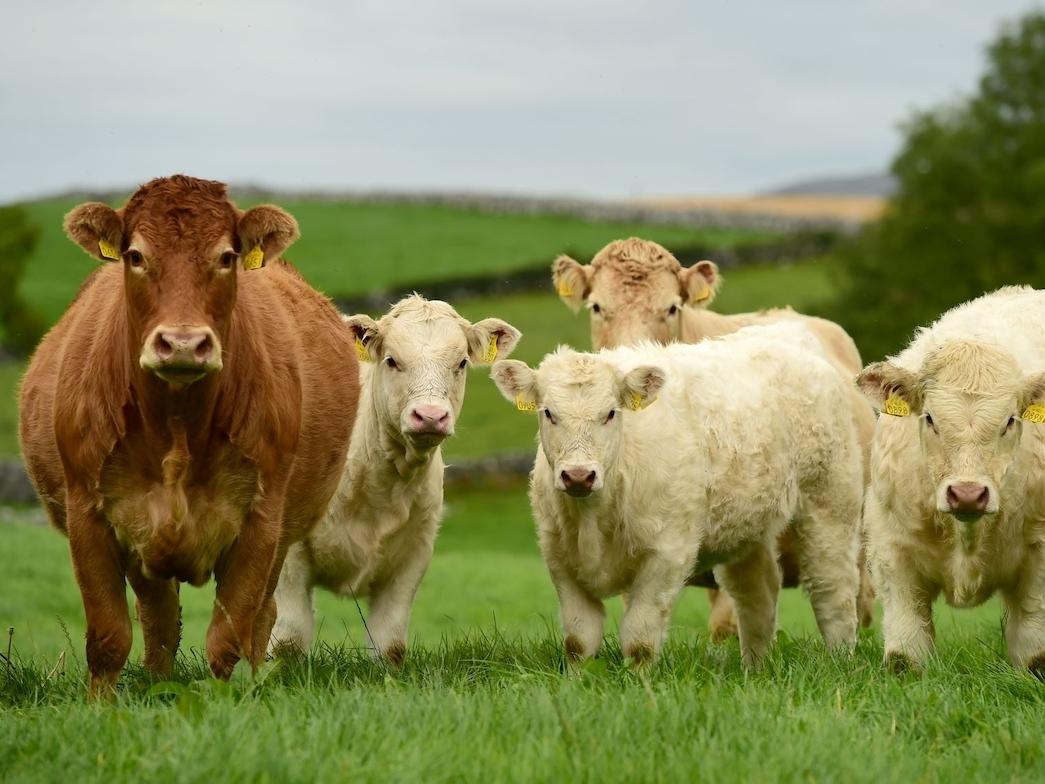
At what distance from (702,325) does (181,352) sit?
601 cm

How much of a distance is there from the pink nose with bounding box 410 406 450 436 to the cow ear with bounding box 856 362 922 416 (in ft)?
6.72

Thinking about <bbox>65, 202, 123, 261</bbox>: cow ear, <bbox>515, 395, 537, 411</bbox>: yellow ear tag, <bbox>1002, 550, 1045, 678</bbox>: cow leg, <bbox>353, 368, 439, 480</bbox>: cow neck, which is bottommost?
<bbox>1002, 550, 1045, 678</bbox>: cow leg

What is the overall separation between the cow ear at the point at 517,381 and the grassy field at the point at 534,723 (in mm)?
1271

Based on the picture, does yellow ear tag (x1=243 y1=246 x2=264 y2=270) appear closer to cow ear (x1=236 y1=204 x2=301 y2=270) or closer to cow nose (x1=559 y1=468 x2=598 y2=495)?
cow ear (x1=236 y1=204 x2=301 y2=270)

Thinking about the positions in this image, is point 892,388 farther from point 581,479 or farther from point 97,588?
point 97,588

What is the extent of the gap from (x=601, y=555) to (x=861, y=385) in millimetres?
1522

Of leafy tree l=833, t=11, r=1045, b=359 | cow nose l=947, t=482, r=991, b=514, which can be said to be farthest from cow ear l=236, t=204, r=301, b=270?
leafy tree l=833, t=11, r=1045, b=359

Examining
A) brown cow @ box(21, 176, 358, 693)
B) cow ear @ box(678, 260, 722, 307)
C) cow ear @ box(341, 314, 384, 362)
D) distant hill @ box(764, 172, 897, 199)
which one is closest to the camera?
brown cow @ box(21, 176, 358, 693)

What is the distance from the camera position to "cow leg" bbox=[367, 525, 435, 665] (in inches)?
313

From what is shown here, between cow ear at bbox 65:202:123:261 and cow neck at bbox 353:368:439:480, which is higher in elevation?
cow ear at bbox 65:202:123:261

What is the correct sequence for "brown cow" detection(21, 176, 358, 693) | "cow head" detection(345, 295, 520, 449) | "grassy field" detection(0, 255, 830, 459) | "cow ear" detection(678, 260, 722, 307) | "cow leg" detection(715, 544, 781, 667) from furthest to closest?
"grassy field" detection(0, 255, 830, 459)
"cow ear" detection(678, 260, 722, 307)
"cow leg" detection(715, 544, 781, 667)
"cow head" detection(345, 295, 520, 449)
"brown cow" detection(21, 176, 358, 693)

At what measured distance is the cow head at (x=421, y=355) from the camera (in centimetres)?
775

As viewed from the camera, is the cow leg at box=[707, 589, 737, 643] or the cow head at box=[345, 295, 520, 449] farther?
the cow leg at box=[707, 589, 737, 643]

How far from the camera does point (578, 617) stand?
7398mm
